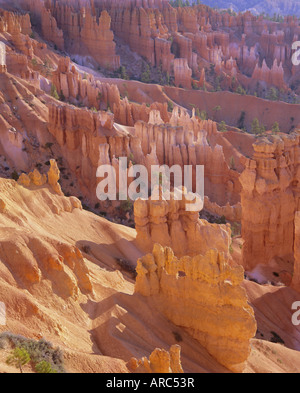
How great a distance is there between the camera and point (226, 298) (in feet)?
50.4

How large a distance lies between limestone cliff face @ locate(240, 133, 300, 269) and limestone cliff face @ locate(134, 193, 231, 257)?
358 cm

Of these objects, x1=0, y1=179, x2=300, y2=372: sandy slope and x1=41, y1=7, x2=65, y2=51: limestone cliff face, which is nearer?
x1=0, y1=179, x2=300, y2=372: sandy slope

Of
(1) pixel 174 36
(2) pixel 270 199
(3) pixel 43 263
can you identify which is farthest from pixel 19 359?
(1) pixel 174 36

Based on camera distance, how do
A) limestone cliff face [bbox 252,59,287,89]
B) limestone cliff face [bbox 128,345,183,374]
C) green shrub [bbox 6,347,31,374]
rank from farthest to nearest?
limestone cliff face [bbox 252,59,287,89] → limestone cliff face [bbox 128,345,183,374] → green shrub [bbox 6,347,31,374]

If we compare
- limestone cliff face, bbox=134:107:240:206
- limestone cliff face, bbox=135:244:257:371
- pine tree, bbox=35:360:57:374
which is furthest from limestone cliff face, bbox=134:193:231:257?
limestone cliff face, bbox=134:107:240:206

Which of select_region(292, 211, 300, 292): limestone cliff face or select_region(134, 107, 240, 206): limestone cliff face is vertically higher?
select_region(292, 211, 300, 292): limestone cliff face

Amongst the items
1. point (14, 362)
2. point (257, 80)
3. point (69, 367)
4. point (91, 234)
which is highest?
point (14, 362)

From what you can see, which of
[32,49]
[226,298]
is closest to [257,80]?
[32,49]

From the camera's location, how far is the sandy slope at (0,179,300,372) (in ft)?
→ 40.0

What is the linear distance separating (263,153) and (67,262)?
49.7ft

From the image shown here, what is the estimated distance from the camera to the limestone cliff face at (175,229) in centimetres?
2438

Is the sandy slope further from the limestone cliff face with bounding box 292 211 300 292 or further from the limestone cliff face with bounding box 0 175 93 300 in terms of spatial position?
the limestone cliff face with bounding box 292 211 300 292
